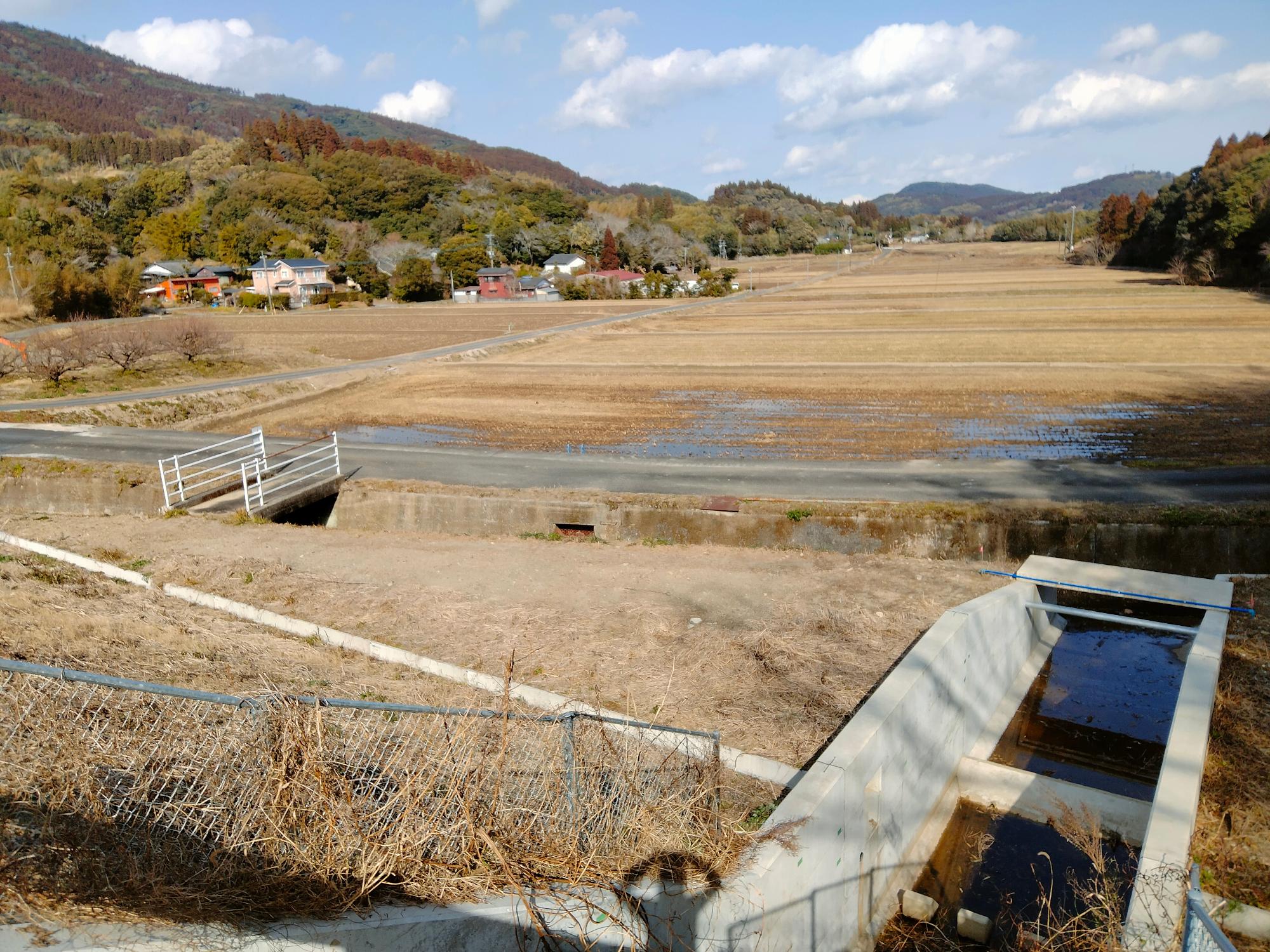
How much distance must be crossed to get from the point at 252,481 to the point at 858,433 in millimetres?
14906

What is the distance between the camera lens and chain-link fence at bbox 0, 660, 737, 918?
4.55m

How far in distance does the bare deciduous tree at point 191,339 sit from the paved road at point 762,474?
43.3 feet

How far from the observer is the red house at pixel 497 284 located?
8862cm

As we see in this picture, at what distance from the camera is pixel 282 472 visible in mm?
19625

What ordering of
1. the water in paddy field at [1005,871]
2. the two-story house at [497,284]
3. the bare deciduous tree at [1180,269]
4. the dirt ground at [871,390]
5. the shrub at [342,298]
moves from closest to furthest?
the water in paddy field at [1005,871] → the dirt ground at [871,390] → the bare deciduous tree at [1180,269] → the shrub at [342,298] → the two-story house at [497,284]

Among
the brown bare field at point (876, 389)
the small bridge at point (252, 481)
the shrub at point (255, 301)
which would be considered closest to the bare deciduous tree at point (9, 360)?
the brown bare field at point (876, 389)

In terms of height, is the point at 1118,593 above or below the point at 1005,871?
above

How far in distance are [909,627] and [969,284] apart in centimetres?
7329

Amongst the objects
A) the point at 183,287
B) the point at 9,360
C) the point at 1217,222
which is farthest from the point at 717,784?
the point at 183,287

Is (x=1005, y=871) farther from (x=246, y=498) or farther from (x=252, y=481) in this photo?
(x=252, y=481)

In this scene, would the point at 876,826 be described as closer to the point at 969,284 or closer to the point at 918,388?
the point at 918,388

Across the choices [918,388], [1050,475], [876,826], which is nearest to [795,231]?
[918,388]

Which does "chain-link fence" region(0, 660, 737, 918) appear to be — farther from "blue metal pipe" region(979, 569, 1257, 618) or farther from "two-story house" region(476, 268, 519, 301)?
"two-story house" region(476, 268, 519, 301)

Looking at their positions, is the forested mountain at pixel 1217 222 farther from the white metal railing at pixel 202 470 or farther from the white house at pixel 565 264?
the white metal railing at pixel 202 470
